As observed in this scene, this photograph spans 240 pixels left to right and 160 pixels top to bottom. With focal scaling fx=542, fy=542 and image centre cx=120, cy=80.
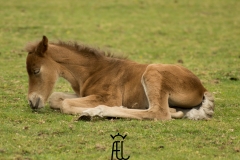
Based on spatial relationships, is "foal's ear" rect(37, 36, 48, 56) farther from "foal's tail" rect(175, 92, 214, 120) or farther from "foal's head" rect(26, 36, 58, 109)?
"foal's tail" rect(175, 92, 214, 120)

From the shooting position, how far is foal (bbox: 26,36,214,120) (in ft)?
30.5

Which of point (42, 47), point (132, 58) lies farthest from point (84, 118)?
point (132, 58)

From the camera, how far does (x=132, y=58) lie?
16859mm

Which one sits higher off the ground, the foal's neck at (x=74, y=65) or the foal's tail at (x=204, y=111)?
the foal's neck at (x=74, y=65)

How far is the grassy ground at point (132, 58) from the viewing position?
749 centimetres

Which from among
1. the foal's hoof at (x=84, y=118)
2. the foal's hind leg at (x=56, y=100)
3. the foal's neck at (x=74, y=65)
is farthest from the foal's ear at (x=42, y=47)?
the foal's hoof at (x=84, y=118)

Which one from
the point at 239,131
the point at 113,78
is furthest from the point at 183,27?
the point at 239,131

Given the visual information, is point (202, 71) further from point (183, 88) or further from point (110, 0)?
point (110, 0)

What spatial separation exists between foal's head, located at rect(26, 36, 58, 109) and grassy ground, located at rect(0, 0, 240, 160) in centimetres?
30

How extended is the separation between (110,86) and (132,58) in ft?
22.9

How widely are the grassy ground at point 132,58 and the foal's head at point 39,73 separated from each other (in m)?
0.30

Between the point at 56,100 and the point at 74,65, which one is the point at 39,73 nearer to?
the point at 56,100

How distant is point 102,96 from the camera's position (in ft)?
32.0

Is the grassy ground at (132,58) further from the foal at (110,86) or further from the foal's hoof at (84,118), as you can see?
the foal at (110,86)
